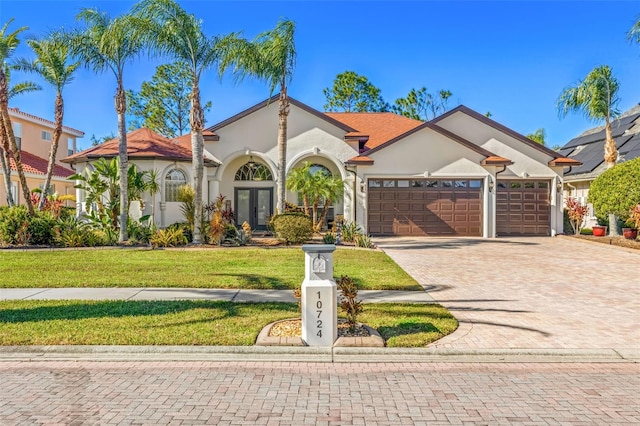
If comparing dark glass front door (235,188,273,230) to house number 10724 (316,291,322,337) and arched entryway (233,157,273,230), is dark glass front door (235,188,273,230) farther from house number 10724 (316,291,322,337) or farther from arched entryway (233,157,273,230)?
house number 10724 (316,291,322,337)

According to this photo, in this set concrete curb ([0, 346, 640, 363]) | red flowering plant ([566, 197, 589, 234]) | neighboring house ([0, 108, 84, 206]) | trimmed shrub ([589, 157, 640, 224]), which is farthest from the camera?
neighboring house ([0, 108, 84, 206])

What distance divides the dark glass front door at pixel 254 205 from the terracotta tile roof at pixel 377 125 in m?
5.80

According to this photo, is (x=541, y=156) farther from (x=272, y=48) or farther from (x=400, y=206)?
(x=272, y=48)

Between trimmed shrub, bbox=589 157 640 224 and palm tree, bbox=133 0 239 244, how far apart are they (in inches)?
643

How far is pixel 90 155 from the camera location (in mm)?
19828

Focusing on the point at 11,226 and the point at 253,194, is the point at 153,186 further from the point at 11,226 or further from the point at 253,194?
the point at 253,194

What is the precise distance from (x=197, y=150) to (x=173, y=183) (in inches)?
169

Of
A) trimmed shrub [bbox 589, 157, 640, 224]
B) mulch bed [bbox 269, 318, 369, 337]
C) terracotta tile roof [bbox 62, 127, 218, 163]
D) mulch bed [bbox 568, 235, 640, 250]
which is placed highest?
terracotta tile roof [bbox 62, 127, 218, 163]

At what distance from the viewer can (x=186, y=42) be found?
1628 cm

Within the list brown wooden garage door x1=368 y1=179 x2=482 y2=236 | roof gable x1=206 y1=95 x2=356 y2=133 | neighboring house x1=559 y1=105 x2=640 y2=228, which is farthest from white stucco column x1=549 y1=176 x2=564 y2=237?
roof gable x1=206 y1=95 x2=356 y2=133

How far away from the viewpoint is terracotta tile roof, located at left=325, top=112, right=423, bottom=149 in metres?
25.2

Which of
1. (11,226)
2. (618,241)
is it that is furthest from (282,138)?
(618,241)

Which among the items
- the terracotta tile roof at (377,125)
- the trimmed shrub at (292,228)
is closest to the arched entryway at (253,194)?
the terracotta tile roof at (377,125)

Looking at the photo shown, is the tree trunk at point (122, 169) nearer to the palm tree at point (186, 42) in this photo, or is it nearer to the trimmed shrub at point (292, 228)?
the palm tree at point (186, 42)
